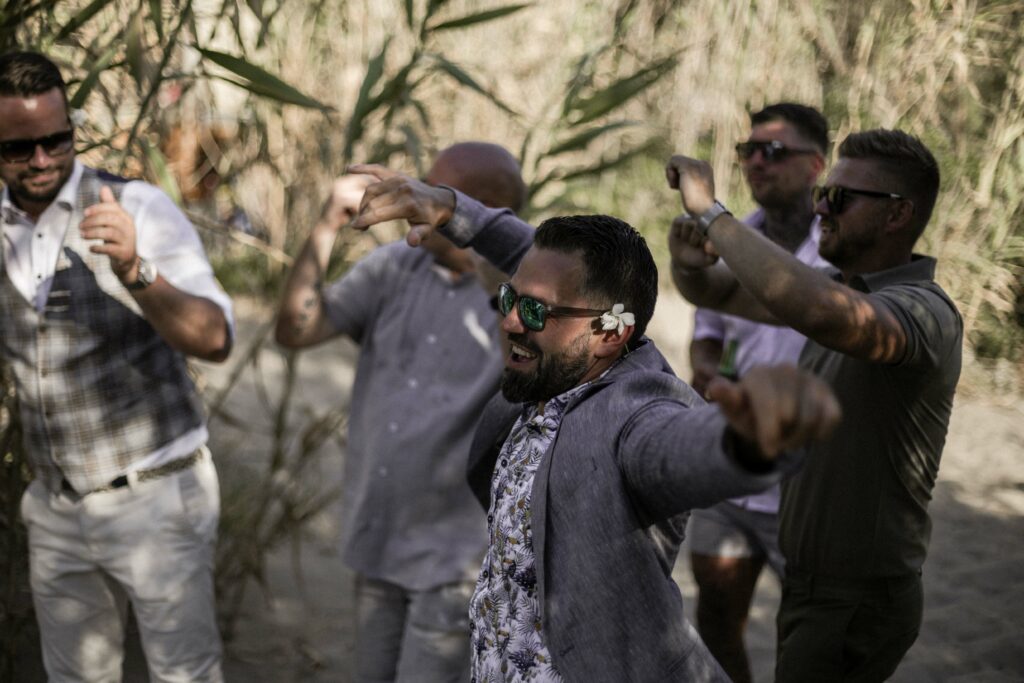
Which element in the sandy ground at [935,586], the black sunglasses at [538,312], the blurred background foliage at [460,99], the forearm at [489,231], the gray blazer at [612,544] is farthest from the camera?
the sandy ground at [935,586]

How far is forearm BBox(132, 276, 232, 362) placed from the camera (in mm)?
2387

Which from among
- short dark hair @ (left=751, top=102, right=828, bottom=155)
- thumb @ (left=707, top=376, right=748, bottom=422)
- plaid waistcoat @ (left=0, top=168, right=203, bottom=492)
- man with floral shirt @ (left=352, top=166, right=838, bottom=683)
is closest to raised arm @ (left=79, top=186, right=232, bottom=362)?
plaid waistcoat @ (left=0, top=168, right=203, bottom=492)

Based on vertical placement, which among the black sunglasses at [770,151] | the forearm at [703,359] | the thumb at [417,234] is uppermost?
the black sunglasses at [770,151]

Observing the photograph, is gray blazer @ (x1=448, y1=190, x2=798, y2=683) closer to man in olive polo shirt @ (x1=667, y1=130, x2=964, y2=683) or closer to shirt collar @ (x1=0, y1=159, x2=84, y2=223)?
man in olive polo shirt @ (x1=667, y1=130, x2=964, y2=683)

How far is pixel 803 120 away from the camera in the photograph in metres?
3.08

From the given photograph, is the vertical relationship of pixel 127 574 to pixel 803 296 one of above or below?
below

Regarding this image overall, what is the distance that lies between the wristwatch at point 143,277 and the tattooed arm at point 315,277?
0.43 meters

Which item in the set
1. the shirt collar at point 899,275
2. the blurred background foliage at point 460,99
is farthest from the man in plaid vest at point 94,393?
the shirt collar at point 899,275

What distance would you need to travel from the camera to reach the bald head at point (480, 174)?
8.66 ft

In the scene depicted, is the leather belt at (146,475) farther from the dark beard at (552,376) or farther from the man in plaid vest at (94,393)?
the dark beard at (552,376)

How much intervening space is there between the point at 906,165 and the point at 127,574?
205cm

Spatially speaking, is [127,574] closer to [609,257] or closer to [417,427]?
[417,427]

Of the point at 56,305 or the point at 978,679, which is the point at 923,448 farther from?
the point at 56,305

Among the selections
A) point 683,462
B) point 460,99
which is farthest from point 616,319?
point 460,99
